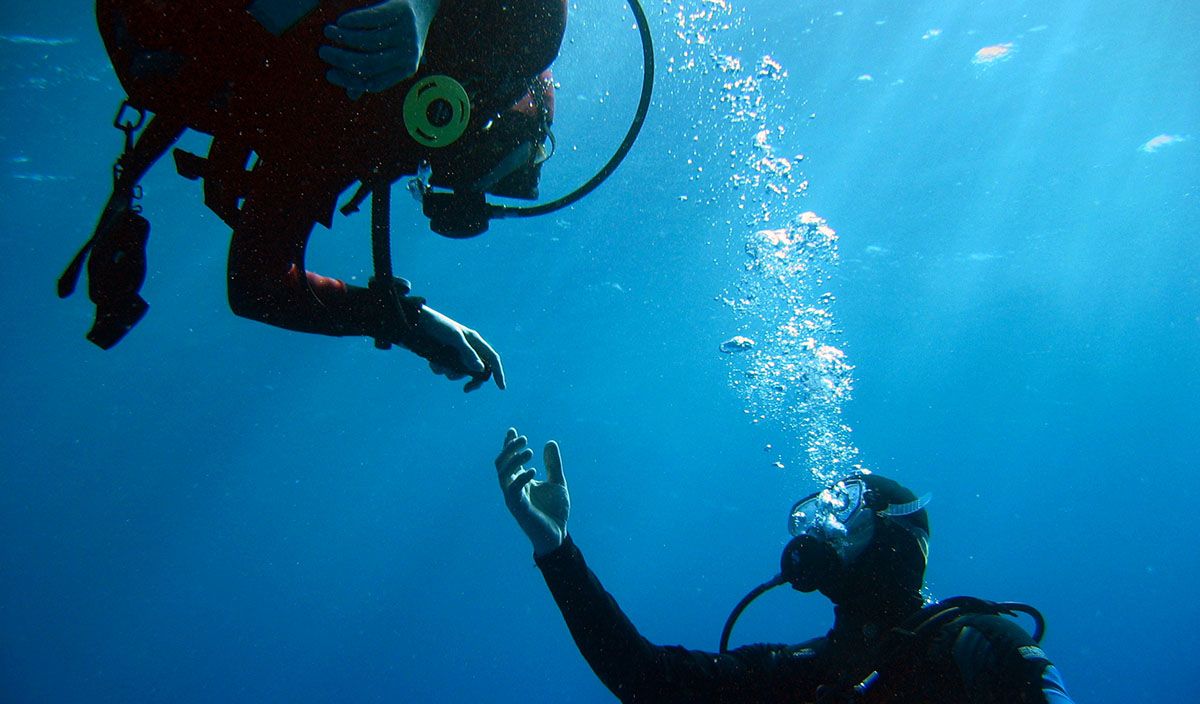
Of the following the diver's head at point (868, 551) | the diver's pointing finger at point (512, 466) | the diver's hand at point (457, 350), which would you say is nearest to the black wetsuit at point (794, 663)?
the diver's head at point (868, 551)

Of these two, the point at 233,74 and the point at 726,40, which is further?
the point at 726,40

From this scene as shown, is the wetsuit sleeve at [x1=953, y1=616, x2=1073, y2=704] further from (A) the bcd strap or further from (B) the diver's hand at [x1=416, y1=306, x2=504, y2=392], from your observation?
(B) the diver's hand at [x1=416, y1=306, x2=504, y2=392]

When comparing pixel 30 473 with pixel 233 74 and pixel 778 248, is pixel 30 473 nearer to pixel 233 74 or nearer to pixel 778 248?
pixel 778 248

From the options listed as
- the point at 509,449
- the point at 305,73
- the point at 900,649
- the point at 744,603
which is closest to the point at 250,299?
the point at 305,73

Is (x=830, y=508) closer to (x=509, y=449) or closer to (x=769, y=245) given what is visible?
(x=509, y=449)

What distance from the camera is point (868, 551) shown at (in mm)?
3174

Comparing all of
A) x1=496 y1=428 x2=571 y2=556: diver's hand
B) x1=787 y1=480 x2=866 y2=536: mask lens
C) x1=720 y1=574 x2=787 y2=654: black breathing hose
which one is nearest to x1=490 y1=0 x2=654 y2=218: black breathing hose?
x1=496 y1=428 x2=571 y2=556: diver's hand

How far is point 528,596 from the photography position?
2190 inches

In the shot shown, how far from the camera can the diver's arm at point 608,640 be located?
9.65 ft

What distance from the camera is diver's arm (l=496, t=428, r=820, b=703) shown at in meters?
2.94

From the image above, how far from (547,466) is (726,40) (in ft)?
38.5

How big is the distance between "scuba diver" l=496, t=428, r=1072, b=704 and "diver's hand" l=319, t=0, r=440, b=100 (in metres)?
1.98

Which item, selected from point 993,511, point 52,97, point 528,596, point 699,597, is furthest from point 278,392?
point 993,511

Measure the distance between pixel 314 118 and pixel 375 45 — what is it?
41 centimetres
